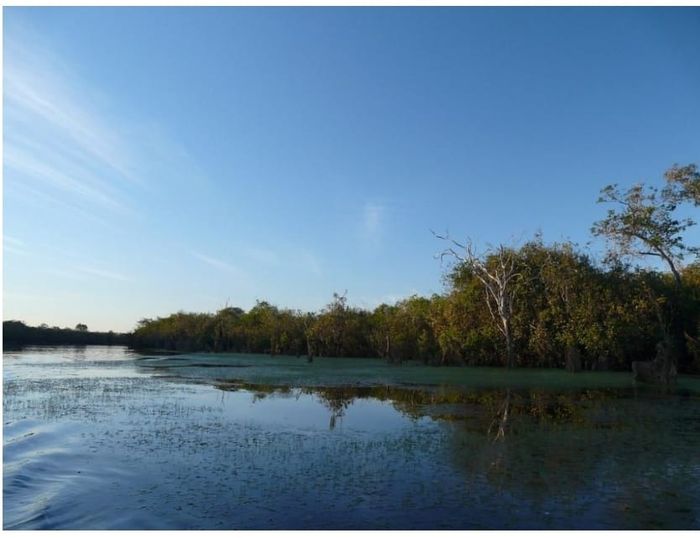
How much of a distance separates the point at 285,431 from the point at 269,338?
53.2 metres

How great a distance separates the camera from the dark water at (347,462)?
6.80 meters

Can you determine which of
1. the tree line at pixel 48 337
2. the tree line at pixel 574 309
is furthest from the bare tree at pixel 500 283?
the tree line at pixel 48 337

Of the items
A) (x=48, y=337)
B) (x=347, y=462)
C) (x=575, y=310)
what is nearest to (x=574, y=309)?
(x=575, y=310)

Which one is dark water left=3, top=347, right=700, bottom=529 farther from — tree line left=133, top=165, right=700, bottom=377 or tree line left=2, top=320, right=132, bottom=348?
tree line left=2, top=320, right=132, bottom=348

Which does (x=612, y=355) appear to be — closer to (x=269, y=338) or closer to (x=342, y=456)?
(x=342, y=456)

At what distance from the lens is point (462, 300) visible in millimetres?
38250

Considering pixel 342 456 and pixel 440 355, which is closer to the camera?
pixel 342 456

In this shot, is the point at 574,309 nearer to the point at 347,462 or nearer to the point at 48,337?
the point at 347,462

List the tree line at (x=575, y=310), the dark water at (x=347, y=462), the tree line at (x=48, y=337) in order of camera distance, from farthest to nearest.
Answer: the tree line at (x=48, y=337) → the tree line at (x=575, y=310) → the dark water at (x=347, y=462)

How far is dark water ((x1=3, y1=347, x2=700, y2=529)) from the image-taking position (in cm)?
680

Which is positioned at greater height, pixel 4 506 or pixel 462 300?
pixel 462 300

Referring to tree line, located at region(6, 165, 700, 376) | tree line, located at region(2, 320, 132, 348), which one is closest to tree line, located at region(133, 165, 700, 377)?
tree line, located at region(6, 165, 700, 376)

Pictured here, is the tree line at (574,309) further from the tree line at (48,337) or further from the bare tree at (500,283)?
the tree line at (48,337)

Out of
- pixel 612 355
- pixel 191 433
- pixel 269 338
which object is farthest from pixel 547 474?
pixel 269 338
